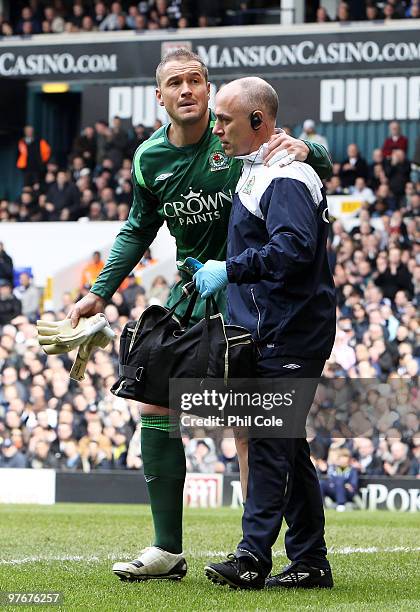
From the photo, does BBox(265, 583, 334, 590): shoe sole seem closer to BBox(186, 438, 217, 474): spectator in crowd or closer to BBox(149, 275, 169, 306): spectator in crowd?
BBox(186, 438, 217, 474): spectator in crowd

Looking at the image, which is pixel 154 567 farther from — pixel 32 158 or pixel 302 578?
pixel 32 158

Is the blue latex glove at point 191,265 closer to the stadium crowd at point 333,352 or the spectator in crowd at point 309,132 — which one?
the stadium crowd at point 333,352

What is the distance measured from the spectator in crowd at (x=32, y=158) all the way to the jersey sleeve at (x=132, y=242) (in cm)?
1745

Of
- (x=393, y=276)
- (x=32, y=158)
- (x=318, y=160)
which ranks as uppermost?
(x=32, y=158)

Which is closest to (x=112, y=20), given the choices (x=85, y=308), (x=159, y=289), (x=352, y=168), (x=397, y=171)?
(x=352, y=168)

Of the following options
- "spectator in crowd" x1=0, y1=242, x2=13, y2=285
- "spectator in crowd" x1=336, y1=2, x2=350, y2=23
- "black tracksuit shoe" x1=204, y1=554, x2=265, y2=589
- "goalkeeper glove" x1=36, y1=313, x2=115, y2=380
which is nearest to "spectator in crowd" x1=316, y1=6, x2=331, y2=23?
"spectator in crowd" x1=336, y1=2, x2=350, y2=23

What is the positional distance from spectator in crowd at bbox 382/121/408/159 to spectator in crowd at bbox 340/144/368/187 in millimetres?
437

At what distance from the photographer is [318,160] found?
19.3ft

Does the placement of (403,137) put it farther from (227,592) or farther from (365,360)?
(227,592)

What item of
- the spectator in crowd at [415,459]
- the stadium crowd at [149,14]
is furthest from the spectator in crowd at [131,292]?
the stadium crowd at [149,14]

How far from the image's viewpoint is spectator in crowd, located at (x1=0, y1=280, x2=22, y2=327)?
20.4m

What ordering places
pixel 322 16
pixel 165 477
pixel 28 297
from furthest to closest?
pixel 322 16
pixel 28 297
pixel 165 477

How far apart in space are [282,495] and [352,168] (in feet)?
51.2

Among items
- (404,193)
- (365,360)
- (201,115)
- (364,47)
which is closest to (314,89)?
(364,47)
